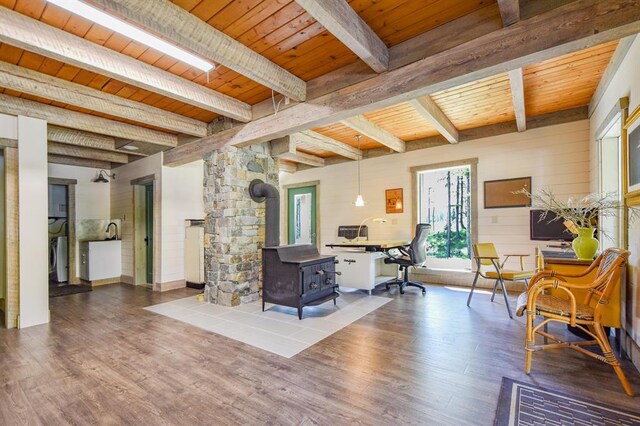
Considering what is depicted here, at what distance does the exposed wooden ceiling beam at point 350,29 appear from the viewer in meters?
1.95

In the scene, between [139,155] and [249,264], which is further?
[139,155]

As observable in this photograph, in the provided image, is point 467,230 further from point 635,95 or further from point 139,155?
point 139,155

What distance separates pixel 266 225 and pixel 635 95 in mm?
3990

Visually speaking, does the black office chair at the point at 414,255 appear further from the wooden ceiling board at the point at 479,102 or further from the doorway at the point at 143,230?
the doorway at the point at 143,230

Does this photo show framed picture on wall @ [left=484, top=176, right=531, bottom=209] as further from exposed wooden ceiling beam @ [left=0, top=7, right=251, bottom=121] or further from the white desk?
exposed wooden ceiling beam @ [left=0, top=7, right=251, bottom=121]

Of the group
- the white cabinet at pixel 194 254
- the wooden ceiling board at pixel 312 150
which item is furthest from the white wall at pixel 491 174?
the white cabinet at pixel 194 254

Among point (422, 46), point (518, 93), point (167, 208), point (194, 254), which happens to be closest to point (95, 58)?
point (422, 46)

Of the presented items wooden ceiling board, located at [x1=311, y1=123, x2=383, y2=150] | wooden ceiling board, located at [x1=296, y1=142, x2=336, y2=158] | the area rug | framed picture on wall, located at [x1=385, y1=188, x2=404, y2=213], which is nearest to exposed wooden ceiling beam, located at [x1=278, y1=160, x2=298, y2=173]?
wooden ceiling board, located at [x1=296, y1=142, x2=336, y2=158]

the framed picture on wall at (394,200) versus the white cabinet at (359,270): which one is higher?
the framed picture on wall at (394,200)

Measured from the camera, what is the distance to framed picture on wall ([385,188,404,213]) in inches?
237

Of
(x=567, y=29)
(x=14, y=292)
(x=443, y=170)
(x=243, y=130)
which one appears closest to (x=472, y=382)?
(x=567, y=29)

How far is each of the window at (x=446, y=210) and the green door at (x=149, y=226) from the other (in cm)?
527

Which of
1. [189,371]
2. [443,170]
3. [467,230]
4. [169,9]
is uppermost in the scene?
[169,9]

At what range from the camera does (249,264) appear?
452cm
